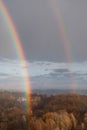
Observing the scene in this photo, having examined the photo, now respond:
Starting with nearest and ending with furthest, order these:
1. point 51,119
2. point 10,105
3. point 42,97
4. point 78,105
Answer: point 51,119 < point 78,105 < point 10,105 < point 42,97

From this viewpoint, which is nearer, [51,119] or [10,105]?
[51,119]

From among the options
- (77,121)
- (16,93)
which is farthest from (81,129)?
(16,93)

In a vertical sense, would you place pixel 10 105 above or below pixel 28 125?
above

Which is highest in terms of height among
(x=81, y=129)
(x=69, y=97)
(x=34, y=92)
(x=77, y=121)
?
(x=34, y=92)

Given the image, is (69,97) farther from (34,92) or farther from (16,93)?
(16,93)

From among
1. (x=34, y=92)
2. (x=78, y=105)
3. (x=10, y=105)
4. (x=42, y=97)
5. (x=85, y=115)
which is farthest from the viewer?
(x=34, y=92)

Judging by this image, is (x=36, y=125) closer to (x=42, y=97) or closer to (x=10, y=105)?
(x=10, y=105)

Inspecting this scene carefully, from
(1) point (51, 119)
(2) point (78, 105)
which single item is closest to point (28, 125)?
(1) point (51, 119)

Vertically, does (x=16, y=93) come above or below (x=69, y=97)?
above

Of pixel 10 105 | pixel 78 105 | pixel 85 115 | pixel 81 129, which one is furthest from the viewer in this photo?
pixel 10 105
